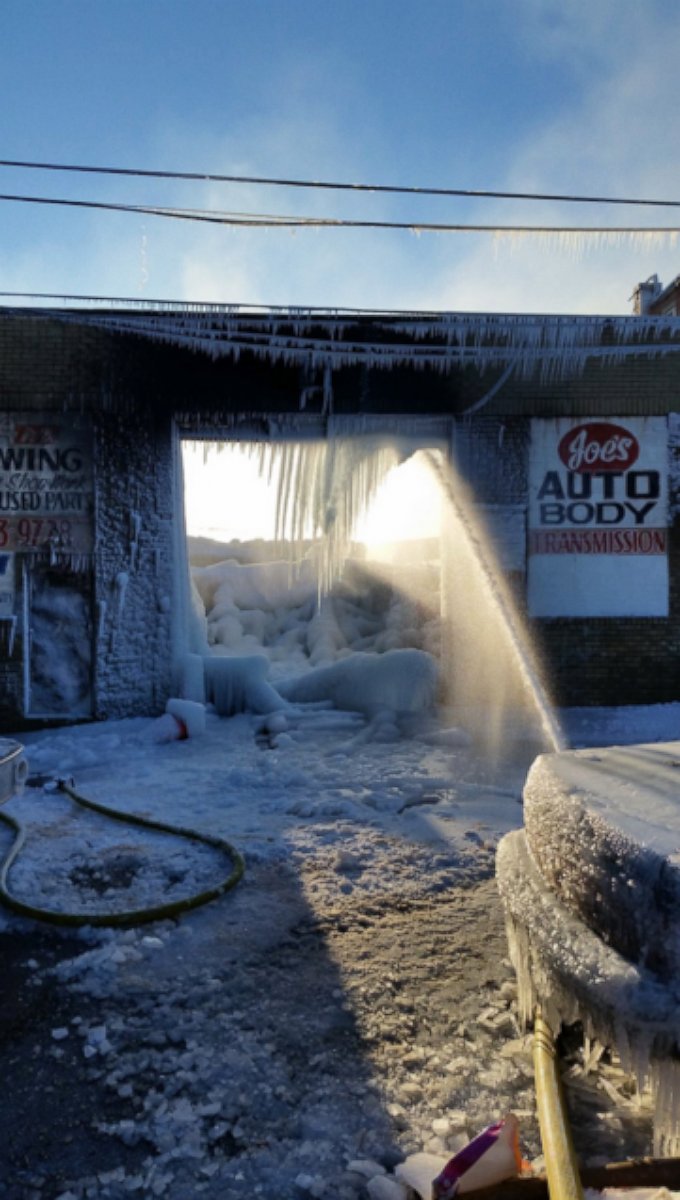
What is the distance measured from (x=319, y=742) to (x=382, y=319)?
15.7 ft

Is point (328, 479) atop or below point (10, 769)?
atop

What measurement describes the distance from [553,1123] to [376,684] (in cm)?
709

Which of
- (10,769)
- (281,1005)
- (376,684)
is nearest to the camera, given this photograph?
(281,1005)

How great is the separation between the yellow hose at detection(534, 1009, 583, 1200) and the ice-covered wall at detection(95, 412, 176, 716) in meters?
6.61

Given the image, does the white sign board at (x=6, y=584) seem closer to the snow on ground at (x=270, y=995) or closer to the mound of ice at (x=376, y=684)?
the snow on ground at (x=270, y=995)

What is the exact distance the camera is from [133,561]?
27.1ft

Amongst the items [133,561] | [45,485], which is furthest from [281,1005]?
[45,485]

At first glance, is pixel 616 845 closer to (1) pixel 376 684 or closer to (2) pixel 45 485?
(1) pixel 376 684

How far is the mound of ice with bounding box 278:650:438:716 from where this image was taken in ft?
28.6

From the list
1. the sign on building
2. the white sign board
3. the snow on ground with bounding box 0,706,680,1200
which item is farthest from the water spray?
the white sign board

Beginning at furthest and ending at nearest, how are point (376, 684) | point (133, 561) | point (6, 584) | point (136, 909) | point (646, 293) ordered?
point (646, 293) < point (376, 684) < point (133, 561) < point (6, 584) < point (136, 909)

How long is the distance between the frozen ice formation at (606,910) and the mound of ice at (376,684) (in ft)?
20.0

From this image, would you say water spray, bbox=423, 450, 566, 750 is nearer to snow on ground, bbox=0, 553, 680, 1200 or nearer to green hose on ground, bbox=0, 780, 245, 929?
snow on ground, bbox=0, 553, 680, 1200

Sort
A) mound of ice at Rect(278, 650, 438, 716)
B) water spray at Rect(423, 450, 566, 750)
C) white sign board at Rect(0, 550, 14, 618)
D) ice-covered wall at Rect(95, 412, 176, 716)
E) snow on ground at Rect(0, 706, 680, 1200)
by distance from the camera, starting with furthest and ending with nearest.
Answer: mound of ice at Rect(278, 650, 438, 716), water spray at Rect(423, 450, 566, 750), ice-covered wall at Rect(95, 412, 176, 716), white sign board at Rect(0, 550, 14, 618), snow on ground at Rect(0, 706, 680, 1200)
